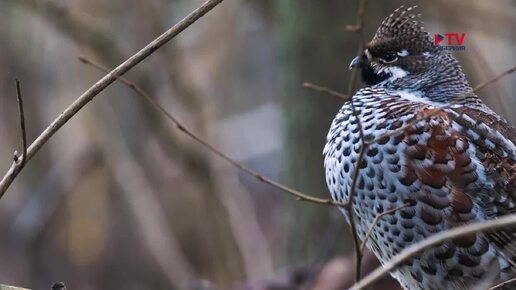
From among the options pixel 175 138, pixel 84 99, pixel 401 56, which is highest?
pixel 84 99

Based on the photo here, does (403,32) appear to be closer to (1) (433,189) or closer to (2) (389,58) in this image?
(2) (389,58)

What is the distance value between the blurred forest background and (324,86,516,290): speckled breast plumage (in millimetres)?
1303

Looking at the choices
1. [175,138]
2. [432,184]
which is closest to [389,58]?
[432,184]

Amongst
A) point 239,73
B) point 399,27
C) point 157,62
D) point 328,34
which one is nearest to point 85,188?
point 157,62

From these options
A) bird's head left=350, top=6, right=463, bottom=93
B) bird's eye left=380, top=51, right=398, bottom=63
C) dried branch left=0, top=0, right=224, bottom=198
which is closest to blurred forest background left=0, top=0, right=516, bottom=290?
bird's head left=350, top=6, right=463, bottom=93

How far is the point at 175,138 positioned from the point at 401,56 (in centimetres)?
333

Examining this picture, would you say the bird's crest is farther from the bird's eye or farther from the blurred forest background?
the blurred forest background

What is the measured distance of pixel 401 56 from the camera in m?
4.28

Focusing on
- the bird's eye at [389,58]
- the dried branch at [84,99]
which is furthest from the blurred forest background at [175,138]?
the dried branch at [84,99]

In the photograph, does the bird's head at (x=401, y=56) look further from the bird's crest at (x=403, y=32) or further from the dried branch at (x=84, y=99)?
the dried branch at (x=84, y=99)

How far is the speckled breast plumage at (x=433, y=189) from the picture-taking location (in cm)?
382

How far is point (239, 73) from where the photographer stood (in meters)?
10.0

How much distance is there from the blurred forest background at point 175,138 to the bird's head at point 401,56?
3.69ft

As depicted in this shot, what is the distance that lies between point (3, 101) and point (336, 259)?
153 inches
